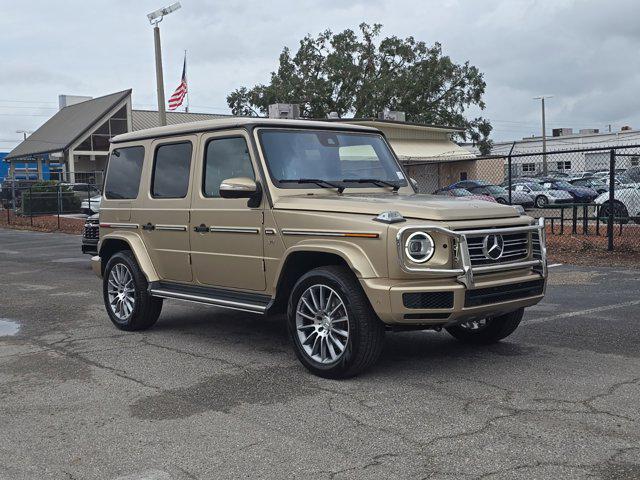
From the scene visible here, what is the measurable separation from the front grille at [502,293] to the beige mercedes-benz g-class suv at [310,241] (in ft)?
0.04

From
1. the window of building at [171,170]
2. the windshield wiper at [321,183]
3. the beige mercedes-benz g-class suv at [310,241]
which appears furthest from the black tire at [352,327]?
the window of building at [171,170]

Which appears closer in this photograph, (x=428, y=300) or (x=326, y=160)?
(x=428, y=300)

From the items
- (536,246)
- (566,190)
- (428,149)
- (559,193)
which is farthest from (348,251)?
(428,149)

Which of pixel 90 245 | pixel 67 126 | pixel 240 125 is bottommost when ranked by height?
pixel 90 245

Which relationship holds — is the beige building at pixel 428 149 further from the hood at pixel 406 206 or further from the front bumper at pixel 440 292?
the front bumper at pixel 440 292

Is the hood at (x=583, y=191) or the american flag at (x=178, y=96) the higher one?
the american flag at (x=178, y=96)

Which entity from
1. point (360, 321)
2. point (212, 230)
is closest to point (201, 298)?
point (212, 230)

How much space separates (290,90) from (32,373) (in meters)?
49.4

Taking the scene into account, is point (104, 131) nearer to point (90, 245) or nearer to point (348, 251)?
point (90, 245)

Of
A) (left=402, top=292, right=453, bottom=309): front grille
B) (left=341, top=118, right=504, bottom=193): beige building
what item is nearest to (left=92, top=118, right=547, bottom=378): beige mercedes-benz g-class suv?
(left=402, top=292, right=453, bottom=309): front grille

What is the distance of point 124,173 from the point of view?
26.8 ft

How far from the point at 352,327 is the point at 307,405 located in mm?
691

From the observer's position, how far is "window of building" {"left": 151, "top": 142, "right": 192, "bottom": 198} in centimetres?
731

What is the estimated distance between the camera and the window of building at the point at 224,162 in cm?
670
